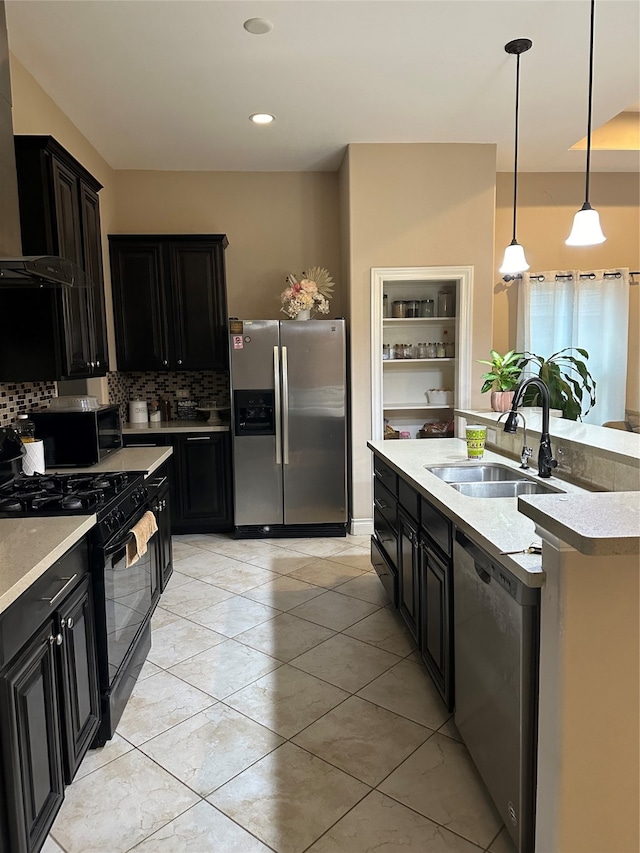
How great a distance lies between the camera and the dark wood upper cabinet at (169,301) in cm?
460

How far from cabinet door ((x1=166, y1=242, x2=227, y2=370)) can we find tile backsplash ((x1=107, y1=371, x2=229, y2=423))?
0.35 m

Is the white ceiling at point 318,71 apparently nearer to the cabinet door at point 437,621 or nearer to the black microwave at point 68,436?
the black microwave at point 68,436

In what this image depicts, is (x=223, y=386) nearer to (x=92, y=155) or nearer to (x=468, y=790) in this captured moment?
(x=92, y=155)

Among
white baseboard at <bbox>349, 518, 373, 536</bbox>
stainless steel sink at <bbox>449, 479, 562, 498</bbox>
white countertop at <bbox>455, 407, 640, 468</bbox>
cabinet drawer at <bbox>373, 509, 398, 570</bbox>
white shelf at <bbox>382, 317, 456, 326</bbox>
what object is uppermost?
white shelf at <bbox>382, 317, 456, 326</bbox>

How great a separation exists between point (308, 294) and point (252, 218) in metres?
1.08

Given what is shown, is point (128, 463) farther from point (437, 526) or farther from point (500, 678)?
point (500, 678)

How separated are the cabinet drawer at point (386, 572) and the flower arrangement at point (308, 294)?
75.8 inches

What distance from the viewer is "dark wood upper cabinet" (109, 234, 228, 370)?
460cm

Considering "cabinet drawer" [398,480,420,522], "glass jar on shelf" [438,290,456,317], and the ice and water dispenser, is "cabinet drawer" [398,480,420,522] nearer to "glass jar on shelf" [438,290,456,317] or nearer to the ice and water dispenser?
the ice and water dispenser

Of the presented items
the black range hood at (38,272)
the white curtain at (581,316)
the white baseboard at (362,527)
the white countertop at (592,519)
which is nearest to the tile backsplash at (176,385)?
the white baseboard at (362,527)

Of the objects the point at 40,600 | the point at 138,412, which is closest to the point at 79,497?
the point at 40,600

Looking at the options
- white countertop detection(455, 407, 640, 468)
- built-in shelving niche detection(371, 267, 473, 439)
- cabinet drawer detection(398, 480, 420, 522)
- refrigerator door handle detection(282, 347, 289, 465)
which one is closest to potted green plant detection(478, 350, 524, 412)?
white countertop detection(455, 407, 640, 468)

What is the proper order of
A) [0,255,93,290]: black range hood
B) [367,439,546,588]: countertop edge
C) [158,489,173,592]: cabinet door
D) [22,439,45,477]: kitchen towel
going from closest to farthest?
[367,439,546,588]: countertop edge → [0,255,93,290]: black range hood → [22,439,45,477]: kitchen towel → [158,489,173,592]: cabinet door

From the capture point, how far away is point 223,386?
16.8 ft
